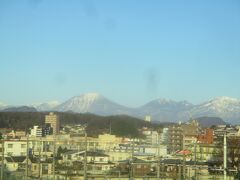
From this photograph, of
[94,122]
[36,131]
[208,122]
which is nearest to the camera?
[36,131]

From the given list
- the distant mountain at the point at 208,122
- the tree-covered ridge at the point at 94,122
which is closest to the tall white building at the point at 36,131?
the tree-covered ridge at the point at 94,122

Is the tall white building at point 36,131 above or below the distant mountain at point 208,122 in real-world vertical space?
below

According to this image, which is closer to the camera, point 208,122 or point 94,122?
point 94,122

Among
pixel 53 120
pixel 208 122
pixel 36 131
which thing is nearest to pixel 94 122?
pixel 53 120

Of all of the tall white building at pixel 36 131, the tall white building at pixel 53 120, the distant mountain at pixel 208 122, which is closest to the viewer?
the tall white building at pixel 36 131

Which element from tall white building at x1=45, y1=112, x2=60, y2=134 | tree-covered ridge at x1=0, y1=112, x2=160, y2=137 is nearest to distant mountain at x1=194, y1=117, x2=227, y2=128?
tree-covered ridge at x1=0, y1=112, x2=160, y2=137

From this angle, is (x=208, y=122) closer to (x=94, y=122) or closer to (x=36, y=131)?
(x=94, y=122)

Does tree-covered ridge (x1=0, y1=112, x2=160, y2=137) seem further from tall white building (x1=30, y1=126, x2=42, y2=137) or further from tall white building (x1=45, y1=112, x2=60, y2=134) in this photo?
tall white building (x1=30, y1=126, x2=42, y2=137)

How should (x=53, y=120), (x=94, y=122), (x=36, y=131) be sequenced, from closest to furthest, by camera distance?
(x=36, y=131), (x=94, y=122), (x=53, y=120)

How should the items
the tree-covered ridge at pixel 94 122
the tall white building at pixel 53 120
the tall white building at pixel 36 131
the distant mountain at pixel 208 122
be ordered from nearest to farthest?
the tall white building at pixel 36 131 → the tree-covered ridge at pixel 94 122 → the tall white building at pixel 53 120 → the distant mountain at pixel 208 122

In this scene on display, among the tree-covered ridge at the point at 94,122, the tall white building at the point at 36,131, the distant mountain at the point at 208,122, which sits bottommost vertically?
the tall white building at the point at 36,131

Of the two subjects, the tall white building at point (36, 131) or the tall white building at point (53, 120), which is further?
the tall white building at point (53, 120)

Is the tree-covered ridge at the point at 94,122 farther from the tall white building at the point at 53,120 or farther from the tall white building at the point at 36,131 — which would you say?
the tall white building at the point at 36,131

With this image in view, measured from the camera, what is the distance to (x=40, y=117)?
68500 mm
